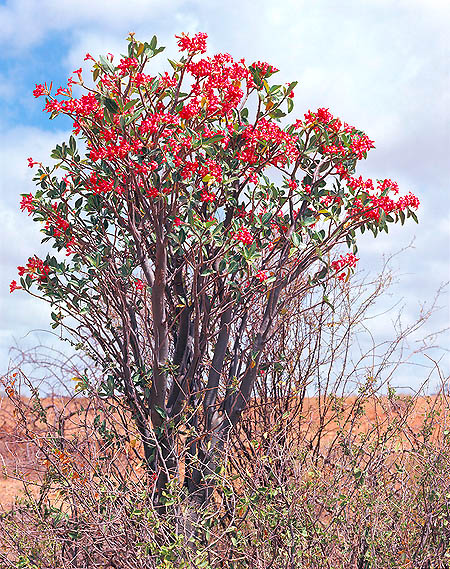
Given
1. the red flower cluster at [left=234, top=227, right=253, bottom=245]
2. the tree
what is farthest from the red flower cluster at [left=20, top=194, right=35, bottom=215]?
the red flower cluster at [left=234, top=227, right=253, bottom=245]

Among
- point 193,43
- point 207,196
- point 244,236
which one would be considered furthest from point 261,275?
point 193,43

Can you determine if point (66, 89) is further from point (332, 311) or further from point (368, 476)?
point (368, 476)

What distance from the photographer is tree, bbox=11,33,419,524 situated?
13.8 ft

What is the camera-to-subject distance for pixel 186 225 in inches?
169

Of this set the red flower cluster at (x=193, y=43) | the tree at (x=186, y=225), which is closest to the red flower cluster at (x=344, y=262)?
the tree at (x=186, y=225)

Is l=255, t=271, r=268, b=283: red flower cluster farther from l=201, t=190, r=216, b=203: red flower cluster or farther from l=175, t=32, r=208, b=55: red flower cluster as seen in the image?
l=175, t=32, r=208, b=55: red flower cluster

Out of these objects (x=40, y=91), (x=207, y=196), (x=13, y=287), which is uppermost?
(x=40, y=91)

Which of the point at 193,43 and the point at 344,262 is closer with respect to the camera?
the point at 193,43

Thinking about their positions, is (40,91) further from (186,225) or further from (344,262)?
(344,262)

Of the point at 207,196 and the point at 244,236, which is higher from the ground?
the point at 207,196

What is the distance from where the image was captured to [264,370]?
16.8 ft

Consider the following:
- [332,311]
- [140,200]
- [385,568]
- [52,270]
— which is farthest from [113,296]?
[385,568]

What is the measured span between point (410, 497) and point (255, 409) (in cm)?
137

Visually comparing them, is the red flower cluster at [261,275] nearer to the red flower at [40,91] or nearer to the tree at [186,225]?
the tree at [186,225]
